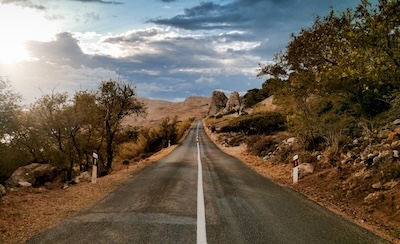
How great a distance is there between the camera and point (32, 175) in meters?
14.1

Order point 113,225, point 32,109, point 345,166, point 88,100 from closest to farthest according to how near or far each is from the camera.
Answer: point 113,225 < point 345,166 < point 32,109 < point 88,100

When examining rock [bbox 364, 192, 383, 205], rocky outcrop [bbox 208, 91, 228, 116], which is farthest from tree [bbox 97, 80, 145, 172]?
rocky outcrop [bbox 208, 91, 228, 116]

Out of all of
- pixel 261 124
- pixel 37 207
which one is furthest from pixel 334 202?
pixel 261 124

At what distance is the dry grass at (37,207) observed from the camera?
6.96m

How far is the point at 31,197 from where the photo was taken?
10414 millimetres

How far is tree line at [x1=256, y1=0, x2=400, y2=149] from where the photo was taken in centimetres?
936

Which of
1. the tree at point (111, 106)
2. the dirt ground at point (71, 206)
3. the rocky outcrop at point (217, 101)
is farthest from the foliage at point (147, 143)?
the rocky outcrop at point (217, 101)

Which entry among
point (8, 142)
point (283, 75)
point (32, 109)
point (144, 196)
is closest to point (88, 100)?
point (32, 109)

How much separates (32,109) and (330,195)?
19262mm

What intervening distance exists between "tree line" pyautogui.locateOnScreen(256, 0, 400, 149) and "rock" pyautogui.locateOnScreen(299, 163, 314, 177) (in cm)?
139

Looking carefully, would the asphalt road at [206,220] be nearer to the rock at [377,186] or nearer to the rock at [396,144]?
the rock at [377,186]

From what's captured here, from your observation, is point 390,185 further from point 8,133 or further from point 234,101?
point 234,101

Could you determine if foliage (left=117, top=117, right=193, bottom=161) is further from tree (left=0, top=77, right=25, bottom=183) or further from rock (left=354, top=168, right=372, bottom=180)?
rock (left=354, top=168, right=372, bottom=180)

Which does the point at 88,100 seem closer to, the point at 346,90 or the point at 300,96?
the point at 300,96
